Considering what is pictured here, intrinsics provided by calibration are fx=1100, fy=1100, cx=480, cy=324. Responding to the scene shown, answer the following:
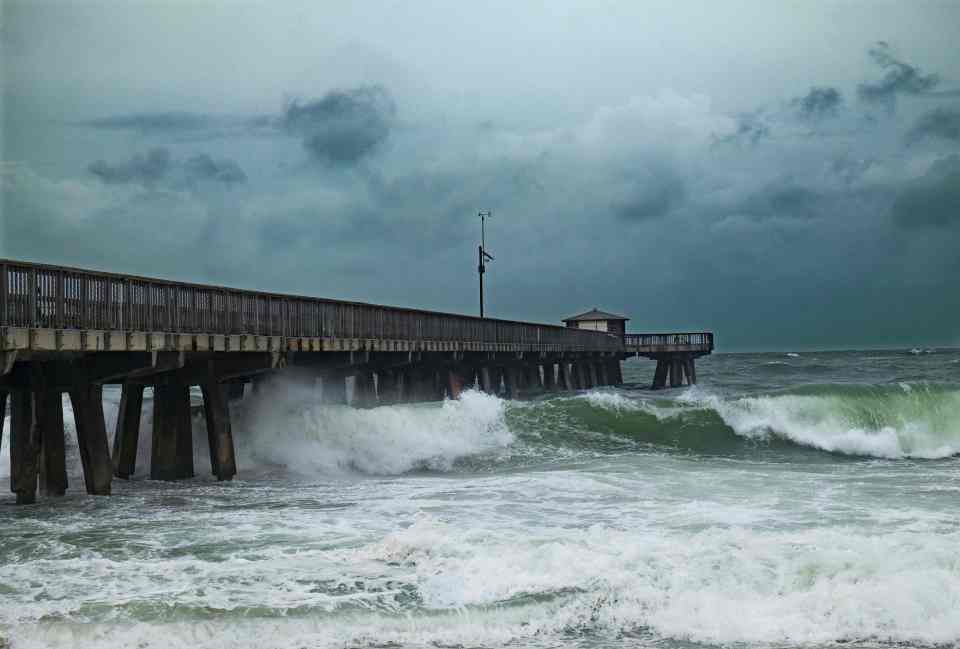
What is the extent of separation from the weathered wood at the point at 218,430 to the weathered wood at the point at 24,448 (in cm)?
429

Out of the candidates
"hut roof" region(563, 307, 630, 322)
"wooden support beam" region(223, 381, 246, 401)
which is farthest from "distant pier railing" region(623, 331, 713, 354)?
"wooden support beam" region(223, 381, 246, 401)

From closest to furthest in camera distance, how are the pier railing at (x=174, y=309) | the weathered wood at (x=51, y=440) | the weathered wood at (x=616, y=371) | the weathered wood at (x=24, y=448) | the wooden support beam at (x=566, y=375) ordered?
the pier railing at (x=174, y=309)
the weathered wood at (x=24, y=448)
the weathered wood at (x=51, y=440)
the wooden support beam at (x=566, y=375)
the weathered wood at (x=616, y=371)

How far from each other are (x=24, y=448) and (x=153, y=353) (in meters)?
3.05

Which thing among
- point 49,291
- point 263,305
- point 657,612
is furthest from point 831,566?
point 263,305

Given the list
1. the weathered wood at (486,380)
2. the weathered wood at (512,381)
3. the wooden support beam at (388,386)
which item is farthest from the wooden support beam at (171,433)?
the weathered wood at (512,381)

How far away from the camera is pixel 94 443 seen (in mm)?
21234

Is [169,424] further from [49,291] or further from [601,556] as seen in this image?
[601,556]

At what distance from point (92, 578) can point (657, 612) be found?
6.82m

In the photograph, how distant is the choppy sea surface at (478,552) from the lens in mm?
11438

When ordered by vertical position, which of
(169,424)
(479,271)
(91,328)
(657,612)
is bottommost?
(657,612)

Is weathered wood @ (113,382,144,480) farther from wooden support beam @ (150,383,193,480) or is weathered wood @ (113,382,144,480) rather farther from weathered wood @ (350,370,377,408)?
weathered wood @ (350,370,377,408)

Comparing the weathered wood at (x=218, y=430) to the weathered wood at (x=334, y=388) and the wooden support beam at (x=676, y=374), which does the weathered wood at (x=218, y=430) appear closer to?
the weathered wood at (x=334, y=388)

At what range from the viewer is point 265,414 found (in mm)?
30656

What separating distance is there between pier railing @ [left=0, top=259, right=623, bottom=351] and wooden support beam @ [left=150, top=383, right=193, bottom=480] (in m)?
1.90
